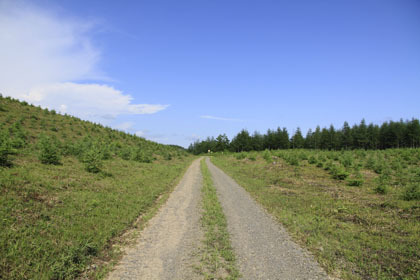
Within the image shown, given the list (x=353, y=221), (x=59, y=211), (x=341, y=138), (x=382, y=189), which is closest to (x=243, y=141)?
(x=341, y=138)

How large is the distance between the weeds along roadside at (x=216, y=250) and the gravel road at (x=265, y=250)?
238 mm

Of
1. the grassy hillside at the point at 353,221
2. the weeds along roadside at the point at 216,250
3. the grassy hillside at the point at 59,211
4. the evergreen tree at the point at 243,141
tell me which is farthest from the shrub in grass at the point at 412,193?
the evergreen tree at the point at 243,141

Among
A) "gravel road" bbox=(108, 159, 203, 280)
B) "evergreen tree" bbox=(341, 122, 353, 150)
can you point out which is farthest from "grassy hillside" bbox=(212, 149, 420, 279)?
"evergreen tree" bbox=(341, 122, 353, 150)

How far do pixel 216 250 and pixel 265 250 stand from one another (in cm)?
156

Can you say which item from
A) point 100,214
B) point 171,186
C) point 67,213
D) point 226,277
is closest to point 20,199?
point 67,213

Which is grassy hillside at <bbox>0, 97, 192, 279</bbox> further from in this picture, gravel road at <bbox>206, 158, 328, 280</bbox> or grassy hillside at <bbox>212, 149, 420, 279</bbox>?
grassy hillside at <bbox>212, 149, 420, 279</bbox>

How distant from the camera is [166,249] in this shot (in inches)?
258

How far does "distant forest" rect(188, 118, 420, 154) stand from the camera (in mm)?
69625

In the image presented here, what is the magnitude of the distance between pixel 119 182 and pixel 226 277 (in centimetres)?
1212

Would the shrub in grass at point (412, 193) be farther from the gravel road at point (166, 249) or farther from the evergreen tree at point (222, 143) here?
the evergreen tree at point (222, 143)

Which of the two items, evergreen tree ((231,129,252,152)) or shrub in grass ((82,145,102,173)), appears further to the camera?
evergreen tree ((231,129,252,152))

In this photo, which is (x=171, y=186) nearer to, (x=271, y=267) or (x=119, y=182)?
(x=119, y=182)

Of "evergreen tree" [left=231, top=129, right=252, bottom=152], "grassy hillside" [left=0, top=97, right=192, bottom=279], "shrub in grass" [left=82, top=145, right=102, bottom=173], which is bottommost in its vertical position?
"grassy hillside" [left=0, top=97, right=192, bottom=279]

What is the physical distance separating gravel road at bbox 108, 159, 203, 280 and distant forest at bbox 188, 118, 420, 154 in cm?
6489
